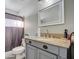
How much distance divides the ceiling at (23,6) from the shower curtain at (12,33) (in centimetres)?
37

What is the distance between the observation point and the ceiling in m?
2.85

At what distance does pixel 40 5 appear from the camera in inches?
97.6

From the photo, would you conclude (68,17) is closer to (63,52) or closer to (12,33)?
(63,52)

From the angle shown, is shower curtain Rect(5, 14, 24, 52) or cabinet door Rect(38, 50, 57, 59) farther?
shower curtain Rect(5, 14, 24, 52)

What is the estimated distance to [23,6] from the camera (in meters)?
3.36

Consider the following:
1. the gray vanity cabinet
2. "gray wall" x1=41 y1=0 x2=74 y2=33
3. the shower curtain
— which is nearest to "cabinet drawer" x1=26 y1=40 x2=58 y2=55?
the gray vanity cabinet

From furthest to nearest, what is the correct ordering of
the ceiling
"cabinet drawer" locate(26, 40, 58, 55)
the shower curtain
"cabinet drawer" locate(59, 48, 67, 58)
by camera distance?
1. the shower curtain
2. the ceiling
3. "cabinet drawer" locate(26, 40, 58, 55)
4. "cabinet drawer" locate(59, 48, 67, 58)

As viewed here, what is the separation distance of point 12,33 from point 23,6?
1202 mm

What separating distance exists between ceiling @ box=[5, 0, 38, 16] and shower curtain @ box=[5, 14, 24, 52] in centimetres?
→ 37

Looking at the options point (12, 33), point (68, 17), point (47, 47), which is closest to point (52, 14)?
point (68, 17)

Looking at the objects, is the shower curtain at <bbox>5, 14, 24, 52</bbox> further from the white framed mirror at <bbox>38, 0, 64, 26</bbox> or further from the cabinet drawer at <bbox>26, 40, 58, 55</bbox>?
the cabinet drawer at <bbox>26, 40, 58, 55</bbox>
